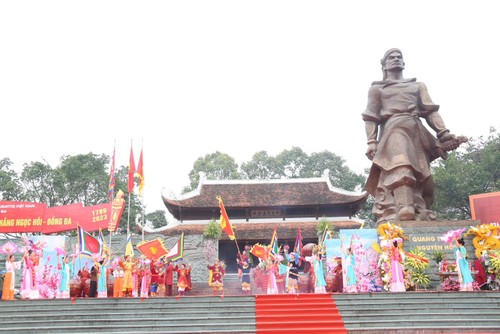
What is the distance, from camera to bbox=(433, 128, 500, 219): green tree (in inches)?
1087

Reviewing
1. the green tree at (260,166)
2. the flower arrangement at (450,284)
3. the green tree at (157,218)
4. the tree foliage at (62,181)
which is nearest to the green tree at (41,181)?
the tree foliage at (62,181)

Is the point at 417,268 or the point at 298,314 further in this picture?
the point at 417,268

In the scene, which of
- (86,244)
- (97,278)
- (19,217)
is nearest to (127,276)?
(97,278)

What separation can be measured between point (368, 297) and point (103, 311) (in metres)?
5.56

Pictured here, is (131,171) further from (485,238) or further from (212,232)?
(485,238)

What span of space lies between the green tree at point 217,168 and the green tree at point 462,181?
66.4 ft

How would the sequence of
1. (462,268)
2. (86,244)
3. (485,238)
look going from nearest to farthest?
(462,268)
(485,238)
(86,244)

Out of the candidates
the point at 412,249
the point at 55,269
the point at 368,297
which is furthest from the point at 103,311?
the point at 412,249

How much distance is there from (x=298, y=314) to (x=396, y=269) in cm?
291

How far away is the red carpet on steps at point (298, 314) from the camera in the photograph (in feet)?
26.2

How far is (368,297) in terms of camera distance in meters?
9.16

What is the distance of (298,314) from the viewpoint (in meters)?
8.55

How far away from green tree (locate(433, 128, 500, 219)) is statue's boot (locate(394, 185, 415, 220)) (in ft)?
60.2

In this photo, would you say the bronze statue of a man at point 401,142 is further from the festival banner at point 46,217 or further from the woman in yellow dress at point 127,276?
the festival banner at point 46,217
